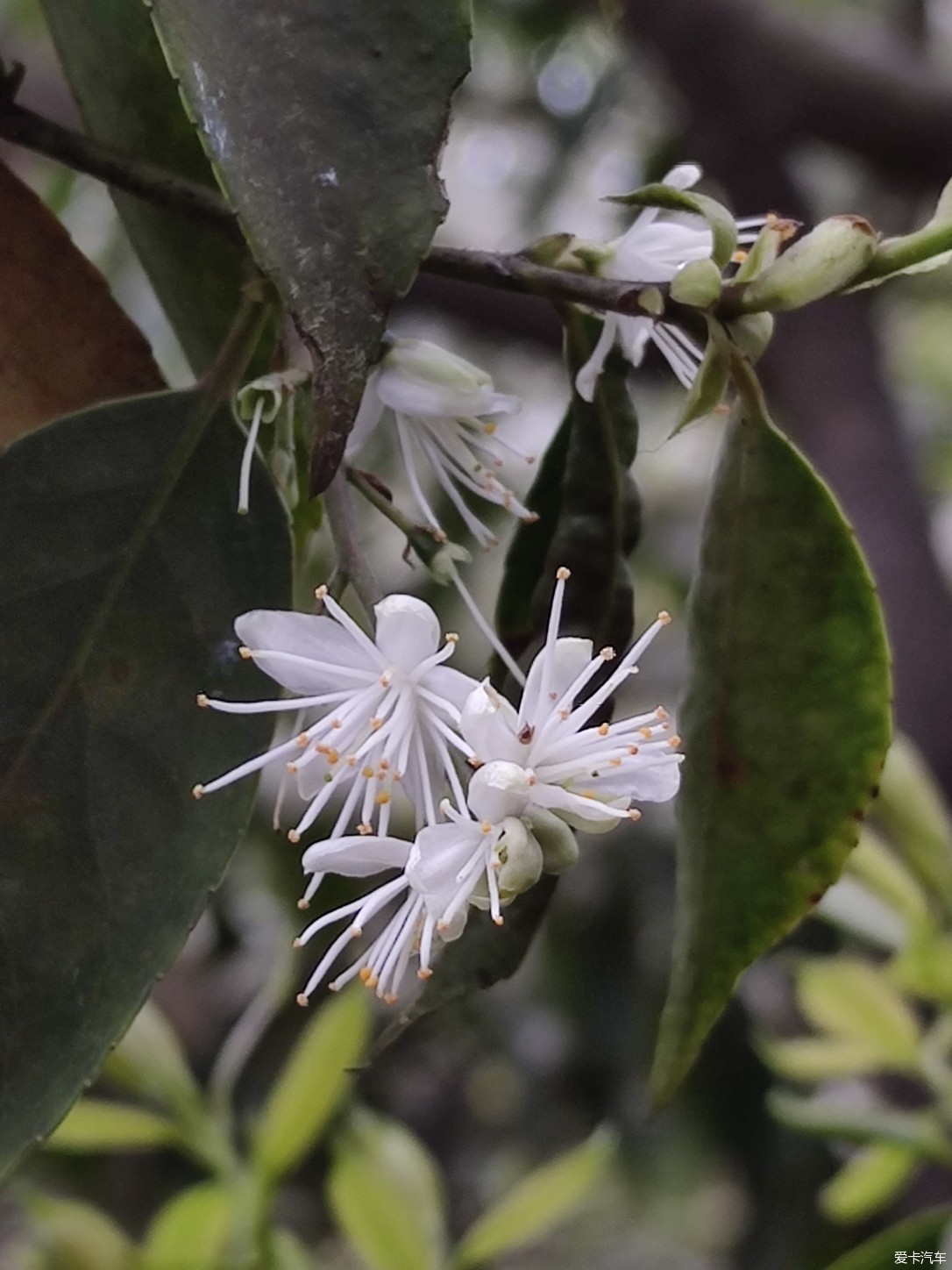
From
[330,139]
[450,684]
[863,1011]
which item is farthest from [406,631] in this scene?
[863,1011]

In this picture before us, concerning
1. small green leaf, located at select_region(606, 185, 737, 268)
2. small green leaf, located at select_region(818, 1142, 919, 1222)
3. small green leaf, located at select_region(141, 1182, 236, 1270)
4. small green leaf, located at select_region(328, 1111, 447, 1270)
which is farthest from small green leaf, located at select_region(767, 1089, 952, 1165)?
small green leaf, located at select_region(606, 185, 737, 268)

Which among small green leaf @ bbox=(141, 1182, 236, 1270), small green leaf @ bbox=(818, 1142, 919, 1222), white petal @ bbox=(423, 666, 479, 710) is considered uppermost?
white petal @ bbox=(423, 666, 479, 710)

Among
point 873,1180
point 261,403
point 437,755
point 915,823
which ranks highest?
point 261,403

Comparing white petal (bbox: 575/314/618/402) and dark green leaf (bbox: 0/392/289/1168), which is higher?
white petal (bbox: 575/314/618/402)

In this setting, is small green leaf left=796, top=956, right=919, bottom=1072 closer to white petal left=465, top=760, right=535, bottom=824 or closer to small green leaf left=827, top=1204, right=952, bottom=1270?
small green leaf left=827, top=1204, right=952, bottom=1270

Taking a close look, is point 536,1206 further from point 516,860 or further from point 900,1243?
point 516,860

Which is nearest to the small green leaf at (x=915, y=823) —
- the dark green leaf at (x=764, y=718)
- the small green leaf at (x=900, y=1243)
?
the small green leaf at (x=900, y=1243)
